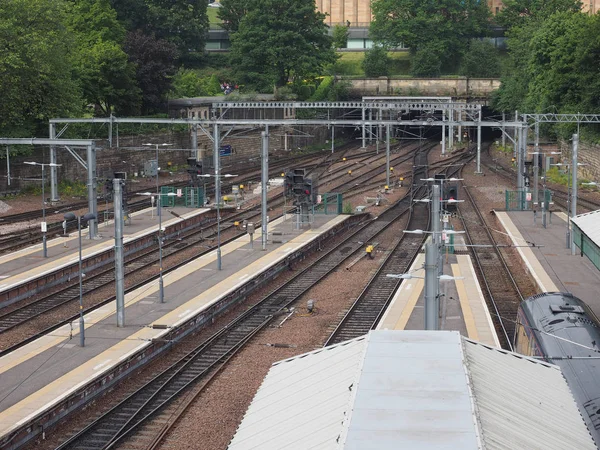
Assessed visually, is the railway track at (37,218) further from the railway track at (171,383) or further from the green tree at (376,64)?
the green tree at (376,64)

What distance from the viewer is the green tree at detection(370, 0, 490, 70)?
10350 cm

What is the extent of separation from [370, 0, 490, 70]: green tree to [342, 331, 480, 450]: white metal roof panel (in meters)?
89.6

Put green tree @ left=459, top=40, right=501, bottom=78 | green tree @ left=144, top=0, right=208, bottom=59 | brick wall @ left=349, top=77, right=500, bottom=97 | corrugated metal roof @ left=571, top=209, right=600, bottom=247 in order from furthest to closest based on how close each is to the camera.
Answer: green tree @ left=459, top=40, right=501, bottom=78, brick wall @ left=349, top=77, right=500, bottom=97, green tree @ left=144, top=0, right=208, bottom=59, corrugated metal roof @ left=571, top=209, right=600, bottom=247

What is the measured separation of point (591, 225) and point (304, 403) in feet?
52.7

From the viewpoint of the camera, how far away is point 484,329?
25.0 meters

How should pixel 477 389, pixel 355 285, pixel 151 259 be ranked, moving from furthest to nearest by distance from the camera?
pixel 151 259 < pixel 355 285 < pixel 477 389

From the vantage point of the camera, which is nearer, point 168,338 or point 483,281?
point 168,338

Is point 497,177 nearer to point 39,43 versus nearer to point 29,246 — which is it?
point 39,43

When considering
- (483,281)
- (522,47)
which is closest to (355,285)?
(483,281)

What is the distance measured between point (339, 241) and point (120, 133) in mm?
26511

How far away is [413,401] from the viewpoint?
11.9 meters

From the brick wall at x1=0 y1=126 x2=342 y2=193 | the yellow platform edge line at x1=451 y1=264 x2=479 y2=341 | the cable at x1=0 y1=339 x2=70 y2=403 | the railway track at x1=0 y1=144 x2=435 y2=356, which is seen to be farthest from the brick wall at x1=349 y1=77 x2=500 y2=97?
the cable at x1=0 y1=339 x2=70 y2=403

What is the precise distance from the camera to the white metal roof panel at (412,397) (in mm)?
10938

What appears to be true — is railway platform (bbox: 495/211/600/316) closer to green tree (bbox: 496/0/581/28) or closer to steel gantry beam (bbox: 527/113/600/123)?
steel gantry beam (bbox: 527/113/600/123)
